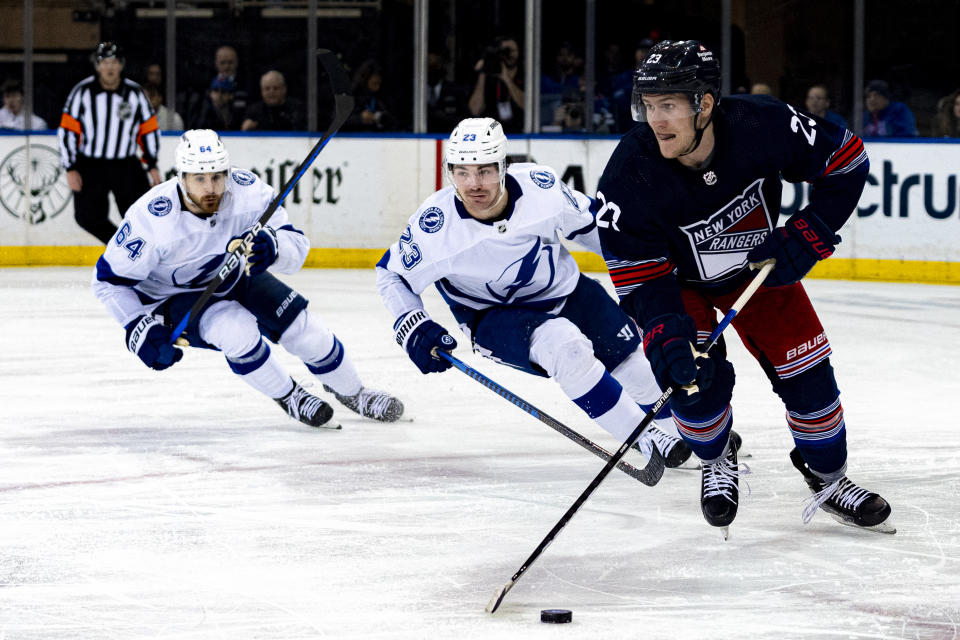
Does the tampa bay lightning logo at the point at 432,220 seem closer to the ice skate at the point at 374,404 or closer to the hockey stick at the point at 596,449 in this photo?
the hockey stick at the point at 596,449

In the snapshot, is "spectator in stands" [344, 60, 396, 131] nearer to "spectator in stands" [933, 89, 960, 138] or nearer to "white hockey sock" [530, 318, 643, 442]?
"spectator in stands" [933, 89, 960, 138]

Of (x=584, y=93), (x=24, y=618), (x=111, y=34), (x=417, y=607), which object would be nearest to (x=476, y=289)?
(x=417, y=607)

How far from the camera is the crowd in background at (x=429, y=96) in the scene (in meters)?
9.70

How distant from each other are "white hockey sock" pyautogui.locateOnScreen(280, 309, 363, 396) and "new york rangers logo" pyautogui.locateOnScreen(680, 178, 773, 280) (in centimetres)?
170

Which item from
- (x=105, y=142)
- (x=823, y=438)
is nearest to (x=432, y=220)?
(x=823, y=438)

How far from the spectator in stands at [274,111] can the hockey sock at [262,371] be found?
5.57 meters

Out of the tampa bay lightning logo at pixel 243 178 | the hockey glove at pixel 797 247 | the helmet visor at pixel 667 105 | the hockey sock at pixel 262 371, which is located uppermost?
the helmet visor at pixel 667 105

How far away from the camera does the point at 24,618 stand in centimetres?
Result: 264

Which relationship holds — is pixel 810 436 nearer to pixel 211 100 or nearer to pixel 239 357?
pixel 239 357

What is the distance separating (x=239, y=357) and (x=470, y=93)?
5686 mm

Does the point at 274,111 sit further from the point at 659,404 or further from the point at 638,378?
the point at 659,404

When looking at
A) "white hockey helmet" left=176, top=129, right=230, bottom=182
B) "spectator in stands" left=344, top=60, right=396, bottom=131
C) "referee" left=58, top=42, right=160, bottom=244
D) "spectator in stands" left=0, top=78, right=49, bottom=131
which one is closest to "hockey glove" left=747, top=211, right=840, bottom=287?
"white hockey helmet" left=176, top=129, right=230, bottom=182

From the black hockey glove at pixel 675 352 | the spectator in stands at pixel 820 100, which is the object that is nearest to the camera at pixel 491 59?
the spectator in stands at pixel 820 100

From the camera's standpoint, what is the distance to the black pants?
9.00 m
